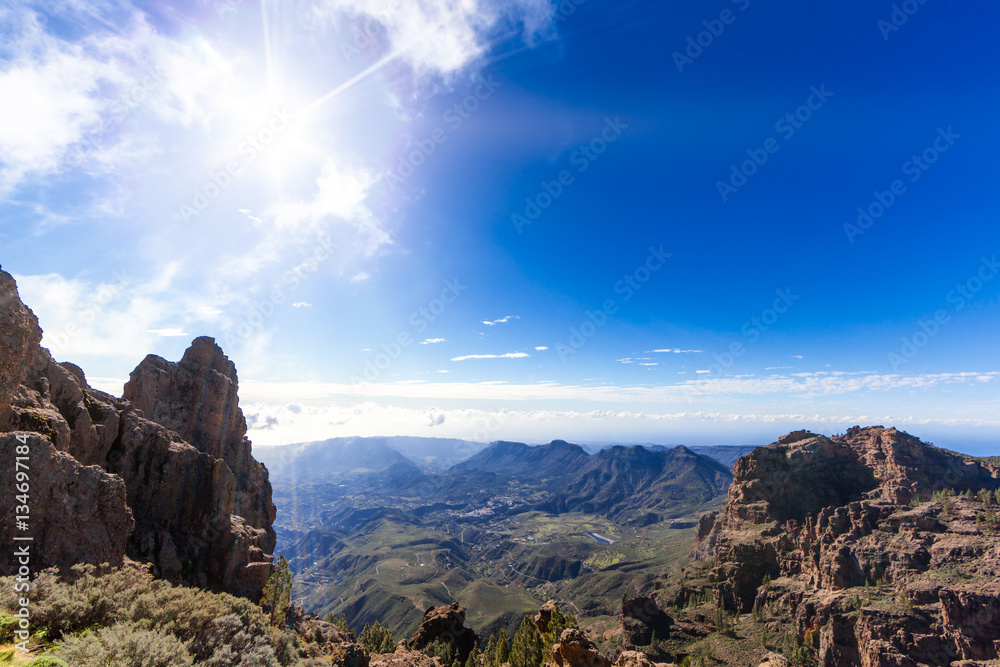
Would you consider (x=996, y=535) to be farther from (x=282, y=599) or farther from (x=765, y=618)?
(x=282, y=599)

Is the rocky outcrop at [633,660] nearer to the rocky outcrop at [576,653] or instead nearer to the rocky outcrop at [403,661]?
the rocky outcrop at [576,653]

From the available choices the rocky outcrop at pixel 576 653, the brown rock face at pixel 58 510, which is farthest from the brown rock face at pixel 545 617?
the brown rock face at pixel 58 510

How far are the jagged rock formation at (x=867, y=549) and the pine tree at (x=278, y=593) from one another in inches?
4432

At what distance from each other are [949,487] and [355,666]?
188812 mm

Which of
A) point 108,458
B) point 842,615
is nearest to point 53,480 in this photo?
point 108,458

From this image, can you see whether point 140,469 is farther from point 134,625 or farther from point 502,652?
point 502,652

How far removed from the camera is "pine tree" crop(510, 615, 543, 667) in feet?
187

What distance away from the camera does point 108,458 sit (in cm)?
3812

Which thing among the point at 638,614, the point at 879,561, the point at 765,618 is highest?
the point at 879,561

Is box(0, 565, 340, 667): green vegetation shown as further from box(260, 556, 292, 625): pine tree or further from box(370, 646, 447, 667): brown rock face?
box(370, 646, 447, 667): brown rock face

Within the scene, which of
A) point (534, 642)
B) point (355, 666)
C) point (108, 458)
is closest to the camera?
point (108, 458)

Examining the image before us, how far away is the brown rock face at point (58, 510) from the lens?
71.1 feet

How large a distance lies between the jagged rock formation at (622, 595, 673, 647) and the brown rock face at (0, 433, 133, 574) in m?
136

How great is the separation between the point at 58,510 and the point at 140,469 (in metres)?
19.6
